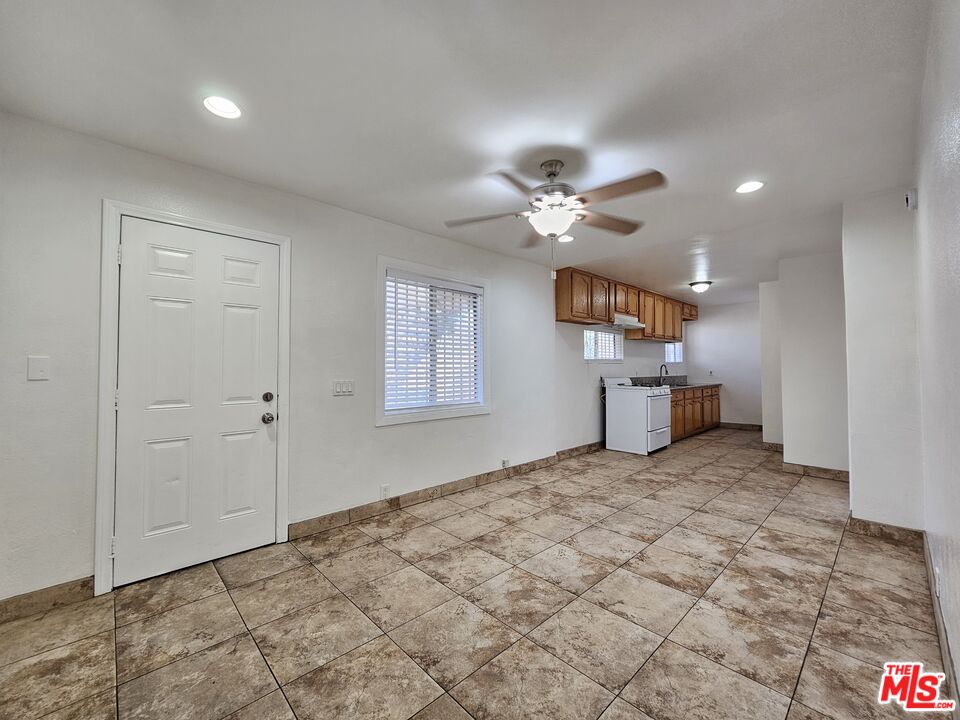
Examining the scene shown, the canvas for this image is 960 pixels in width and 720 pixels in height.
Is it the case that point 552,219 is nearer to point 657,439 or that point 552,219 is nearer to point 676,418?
point 657,439

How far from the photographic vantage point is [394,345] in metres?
3.59

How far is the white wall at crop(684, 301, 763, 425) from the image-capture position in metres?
7.93

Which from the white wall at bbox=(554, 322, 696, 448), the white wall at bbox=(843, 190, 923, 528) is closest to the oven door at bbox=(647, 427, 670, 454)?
the white wall at bbox=(554, 322, 696, 448)

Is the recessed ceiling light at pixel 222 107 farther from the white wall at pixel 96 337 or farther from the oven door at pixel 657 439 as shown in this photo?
the oven door at pixel 657 439

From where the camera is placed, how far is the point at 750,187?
283 centimetres

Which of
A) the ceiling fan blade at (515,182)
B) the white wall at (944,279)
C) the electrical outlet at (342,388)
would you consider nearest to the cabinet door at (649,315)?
the white wall at (944,279)

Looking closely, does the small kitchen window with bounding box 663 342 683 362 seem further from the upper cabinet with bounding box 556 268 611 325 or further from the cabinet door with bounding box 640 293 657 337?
the upper cabinet with bounding box 556 268 611 325

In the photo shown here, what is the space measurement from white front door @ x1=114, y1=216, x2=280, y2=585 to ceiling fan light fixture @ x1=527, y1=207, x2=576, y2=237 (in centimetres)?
190

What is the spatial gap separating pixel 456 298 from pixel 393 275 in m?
0.77

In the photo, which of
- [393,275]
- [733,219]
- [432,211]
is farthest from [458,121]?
[733,219]

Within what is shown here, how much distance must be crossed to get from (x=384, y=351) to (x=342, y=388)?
19.3 inches

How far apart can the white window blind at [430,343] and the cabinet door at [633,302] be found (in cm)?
316

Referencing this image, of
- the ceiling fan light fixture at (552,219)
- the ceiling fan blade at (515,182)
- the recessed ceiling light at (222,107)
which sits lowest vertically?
the ceiling fan light fixture at (552,219)

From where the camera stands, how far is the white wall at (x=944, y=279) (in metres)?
1.26
